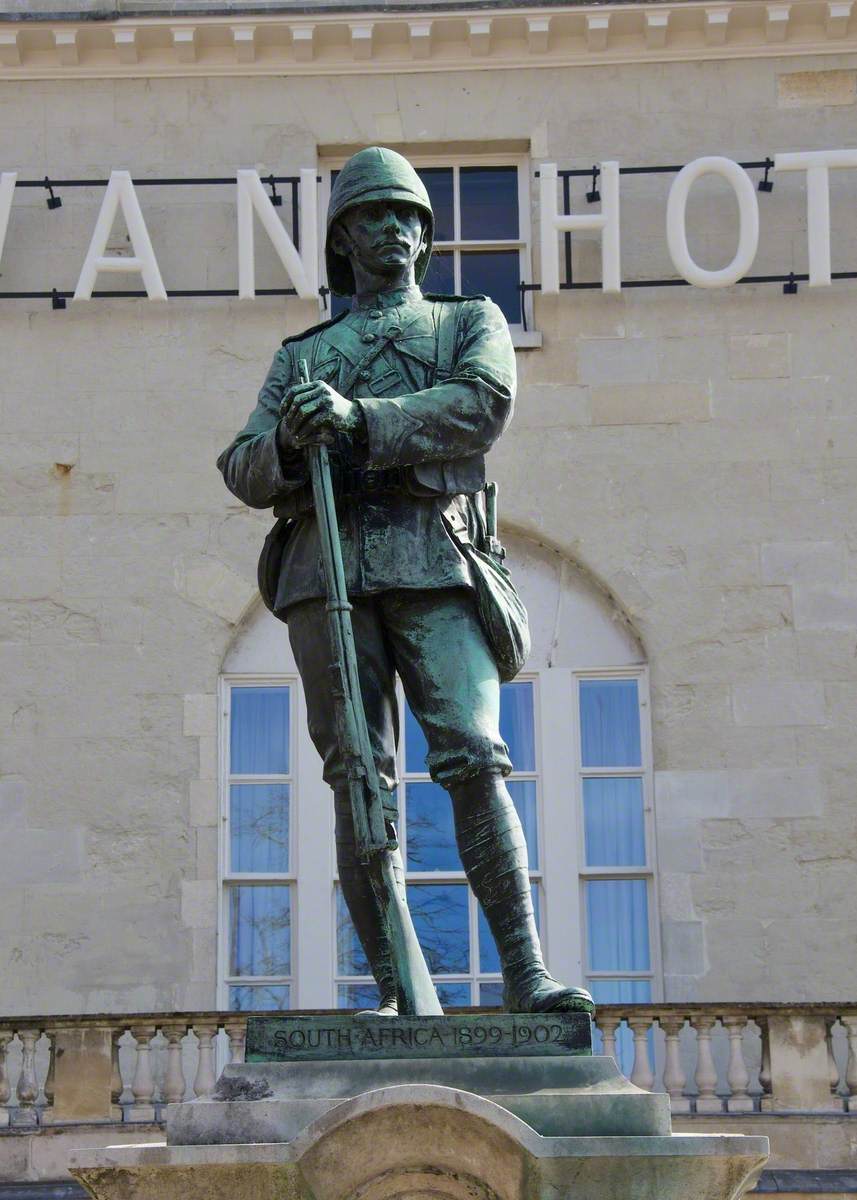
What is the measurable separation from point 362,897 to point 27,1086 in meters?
8.46

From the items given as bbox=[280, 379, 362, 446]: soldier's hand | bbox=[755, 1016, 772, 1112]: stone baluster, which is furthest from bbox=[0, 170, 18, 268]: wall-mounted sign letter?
bbox=[280, 379, 362, 446]: soldier's hand

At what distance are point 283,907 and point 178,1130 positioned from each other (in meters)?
10.6

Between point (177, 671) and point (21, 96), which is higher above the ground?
point (21, 96)

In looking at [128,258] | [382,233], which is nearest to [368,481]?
[382,233]

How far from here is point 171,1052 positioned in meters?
15.2

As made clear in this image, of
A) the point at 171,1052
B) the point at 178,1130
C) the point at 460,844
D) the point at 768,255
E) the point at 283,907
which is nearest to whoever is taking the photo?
the point at 178,1130

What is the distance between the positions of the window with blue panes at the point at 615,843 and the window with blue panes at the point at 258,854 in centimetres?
184

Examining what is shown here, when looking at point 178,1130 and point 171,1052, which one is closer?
point 178,1130

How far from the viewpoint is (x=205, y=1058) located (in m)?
15.1

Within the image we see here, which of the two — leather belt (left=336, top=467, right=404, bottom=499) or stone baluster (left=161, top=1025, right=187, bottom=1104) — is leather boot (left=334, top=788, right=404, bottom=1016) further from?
stone baluster (left=161, top=1025, right=187, bottom=1104)

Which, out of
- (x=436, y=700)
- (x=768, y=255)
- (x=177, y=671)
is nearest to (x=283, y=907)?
(x=177, y=671)

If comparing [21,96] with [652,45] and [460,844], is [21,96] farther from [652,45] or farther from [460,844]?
[460,844]

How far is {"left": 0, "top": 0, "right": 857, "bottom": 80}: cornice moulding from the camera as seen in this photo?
18.5 meters

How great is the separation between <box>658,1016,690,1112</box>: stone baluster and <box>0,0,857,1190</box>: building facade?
99cm
